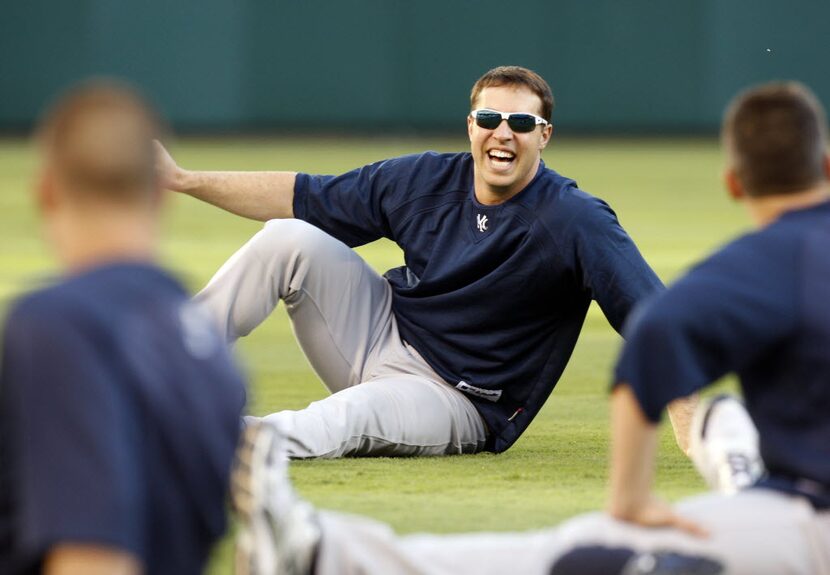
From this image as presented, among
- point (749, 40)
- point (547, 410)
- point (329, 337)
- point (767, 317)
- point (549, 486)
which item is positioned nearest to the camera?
point (767, 317)

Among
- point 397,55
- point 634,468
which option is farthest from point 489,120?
point 397,55

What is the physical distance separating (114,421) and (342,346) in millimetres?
3514

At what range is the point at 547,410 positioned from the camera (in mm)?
6797

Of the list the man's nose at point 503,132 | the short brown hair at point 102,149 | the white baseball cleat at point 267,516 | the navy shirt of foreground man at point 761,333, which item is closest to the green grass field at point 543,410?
the short brown hair at point 102,149

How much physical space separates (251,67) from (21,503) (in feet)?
74.1

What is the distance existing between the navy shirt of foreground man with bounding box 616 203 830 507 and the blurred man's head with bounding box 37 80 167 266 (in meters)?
1.11

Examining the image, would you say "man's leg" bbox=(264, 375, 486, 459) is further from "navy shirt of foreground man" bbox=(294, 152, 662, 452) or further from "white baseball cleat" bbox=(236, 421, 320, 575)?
"white baseball cleat" bbox=(236, 421, 320, 575)

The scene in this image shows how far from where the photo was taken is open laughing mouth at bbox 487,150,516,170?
18.1 ft

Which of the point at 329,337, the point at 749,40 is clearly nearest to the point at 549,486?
the point at 329,337

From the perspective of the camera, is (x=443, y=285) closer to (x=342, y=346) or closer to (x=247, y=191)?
(x=342, y=346)

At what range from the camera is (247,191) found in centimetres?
594

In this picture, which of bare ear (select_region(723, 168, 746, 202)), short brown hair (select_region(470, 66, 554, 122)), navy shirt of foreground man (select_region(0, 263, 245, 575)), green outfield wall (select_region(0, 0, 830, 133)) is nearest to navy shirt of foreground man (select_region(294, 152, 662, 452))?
short brown hair (select_region(470, 66, 554, 122))

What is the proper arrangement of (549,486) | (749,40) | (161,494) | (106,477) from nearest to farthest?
(106,477)
(161,494)
(549,486)
(749,40)

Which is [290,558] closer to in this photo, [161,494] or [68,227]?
[161,494]
